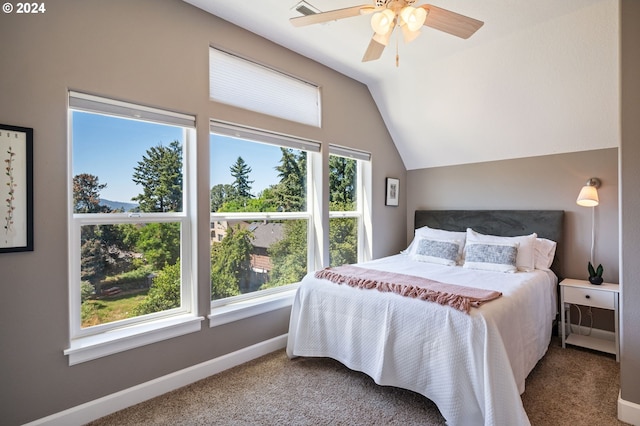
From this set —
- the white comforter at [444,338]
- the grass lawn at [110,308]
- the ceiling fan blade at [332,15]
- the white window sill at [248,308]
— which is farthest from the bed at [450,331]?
the ceiling fan blade at [332,15]

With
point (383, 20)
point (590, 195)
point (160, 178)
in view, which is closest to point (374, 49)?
point (383, 20)

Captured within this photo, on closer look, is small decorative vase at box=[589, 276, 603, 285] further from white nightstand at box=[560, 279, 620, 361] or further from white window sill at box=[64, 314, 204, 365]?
white window sill at box=[64, 314, 204, 365]

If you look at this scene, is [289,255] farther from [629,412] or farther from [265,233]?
[629,412]

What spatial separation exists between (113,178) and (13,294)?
832mm

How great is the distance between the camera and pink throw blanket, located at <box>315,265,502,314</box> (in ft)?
6.44

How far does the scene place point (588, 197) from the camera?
9.59 feet

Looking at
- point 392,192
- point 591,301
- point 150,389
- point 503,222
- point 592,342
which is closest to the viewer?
point 150,389

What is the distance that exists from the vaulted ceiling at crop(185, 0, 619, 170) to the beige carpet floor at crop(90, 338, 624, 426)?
2187mm

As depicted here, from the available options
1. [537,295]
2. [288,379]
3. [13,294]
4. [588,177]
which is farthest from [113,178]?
[588,177]

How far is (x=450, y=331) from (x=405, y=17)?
1743mm

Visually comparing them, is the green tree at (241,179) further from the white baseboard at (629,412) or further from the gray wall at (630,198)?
the white baseboard at (629,412)

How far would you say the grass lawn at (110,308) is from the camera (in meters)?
2.06

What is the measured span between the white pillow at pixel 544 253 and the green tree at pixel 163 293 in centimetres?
322

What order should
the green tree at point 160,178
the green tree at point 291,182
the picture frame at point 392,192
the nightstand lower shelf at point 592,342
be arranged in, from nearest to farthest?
1. the green tree at point 160,178
2. the nightstand lower shelf at point 592,342
3. the green tree at point 291,182
4. the picture frame at point 392,192
